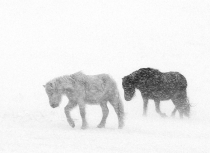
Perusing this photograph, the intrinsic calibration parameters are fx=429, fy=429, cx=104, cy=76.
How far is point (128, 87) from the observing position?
14148 mm

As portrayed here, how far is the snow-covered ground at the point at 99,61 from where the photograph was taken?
372 inches

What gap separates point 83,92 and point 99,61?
52.3ft

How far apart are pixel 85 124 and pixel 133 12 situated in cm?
2979

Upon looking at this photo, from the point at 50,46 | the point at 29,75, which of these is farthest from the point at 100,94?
the point at 50,46

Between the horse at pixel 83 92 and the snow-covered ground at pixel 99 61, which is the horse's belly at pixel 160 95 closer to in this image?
the snow-covered ground at pixel 99 61

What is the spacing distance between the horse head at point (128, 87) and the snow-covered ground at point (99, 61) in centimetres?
77

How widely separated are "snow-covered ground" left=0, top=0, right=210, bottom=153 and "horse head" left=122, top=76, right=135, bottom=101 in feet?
2.52

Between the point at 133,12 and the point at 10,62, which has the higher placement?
the point at 133,12

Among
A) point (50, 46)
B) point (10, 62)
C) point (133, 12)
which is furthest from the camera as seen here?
point (133, 12)

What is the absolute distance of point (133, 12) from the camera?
39906 millimetres

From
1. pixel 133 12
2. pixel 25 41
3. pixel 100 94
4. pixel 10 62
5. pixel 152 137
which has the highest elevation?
pixel 133 12

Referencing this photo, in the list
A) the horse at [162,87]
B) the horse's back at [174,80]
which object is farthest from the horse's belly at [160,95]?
the horse's back at [174,80]

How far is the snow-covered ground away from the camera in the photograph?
31.0 feet

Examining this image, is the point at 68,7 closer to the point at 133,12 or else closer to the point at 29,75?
the point at 133,12
